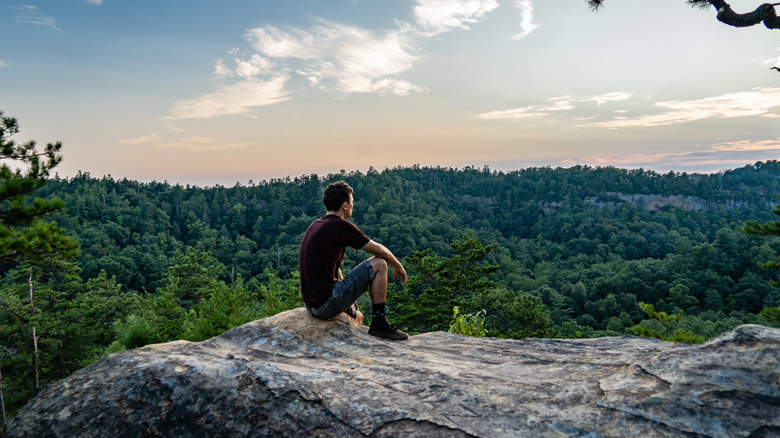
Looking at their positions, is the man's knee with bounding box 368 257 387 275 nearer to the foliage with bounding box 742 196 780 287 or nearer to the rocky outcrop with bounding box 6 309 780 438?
the rocky outcrop with bounding box 6 309 780 438

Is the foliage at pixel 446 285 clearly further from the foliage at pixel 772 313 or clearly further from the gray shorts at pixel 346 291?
the gray shorts at pixel 346 291

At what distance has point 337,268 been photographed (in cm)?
411

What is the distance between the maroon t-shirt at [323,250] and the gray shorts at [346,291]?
66mm

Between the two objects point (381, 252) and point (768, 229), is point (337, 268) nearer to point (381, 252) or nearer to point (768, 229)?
point (381, 252)

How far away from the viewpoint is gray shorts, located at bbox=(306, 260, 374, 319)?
392 cm

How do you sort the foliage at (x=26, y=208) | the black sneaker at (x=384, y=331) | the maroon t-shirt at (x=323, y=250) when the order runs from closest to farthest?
1. the maroon t-shirt at (x=323, y=250)
2. the black sneaker at (x=384, y=331)
3. the foliage at (x=26, y=208)

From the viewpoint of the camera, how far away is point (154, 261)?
58.4m

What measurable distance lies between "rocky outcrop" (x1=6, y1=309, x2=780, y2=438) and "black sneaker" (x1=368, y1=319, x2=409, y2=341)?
90 cm

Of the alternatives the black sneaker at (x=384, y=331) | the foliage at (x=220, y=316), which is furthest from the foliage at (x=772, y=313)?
the foliage at (x=220, y=316)

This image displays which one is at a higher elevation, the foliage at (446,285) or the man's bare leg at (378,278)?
the man's bare leg at (378,278)

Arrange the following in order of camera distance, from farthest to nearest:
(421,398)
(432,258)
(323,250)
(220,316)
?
(432,258), (220,316), (323,250), (421,398)

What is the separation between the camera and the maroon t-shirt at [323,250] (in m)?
3.81

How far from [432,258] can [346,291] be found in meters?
20.5

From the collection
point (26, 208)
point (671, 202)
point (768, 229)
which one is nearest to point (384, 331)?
point (26, 208)
